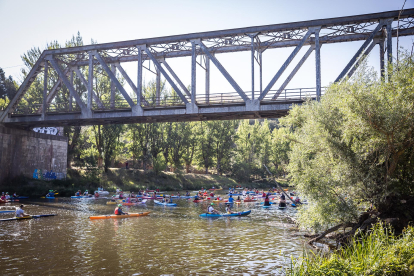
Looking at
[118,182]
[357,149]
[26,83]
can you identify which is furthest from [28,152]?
[357,149]

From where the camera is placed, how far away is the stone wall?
3697 cm

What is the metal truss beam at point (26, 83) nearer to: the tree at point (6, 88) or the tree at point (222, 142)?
the tree at point (6, 88)


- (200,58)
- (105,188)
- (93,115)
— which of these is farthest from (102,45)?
(105,188)

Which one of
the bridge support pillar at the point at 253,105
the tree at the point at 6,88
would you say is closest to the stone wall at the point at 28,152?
the tree at the point at 6,88

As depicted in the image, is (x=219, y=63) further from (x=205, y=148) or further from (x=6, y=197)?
(x=205, y=148)

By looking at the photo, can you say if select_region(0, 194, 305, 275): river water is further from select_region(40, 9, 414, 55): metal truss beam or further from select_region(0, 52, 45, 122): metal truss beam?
select_region(0, 52, 45, 122): metal truss beam

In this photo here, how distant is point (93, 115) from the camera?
3177cm

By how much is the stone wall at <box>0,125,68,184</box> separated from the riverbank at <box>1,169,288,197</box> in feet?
4.71

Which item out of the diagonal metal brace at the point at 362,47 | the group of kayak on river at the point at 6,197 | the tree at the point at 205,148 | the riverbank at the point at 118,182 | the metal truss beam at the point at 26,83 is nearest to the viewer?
the diagonal metal brace at the point at 362,47

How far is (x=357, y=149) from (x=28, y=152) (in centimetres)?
3839

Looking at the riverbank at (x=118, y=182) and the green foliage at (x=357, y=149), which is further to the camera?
the riverbank at (x=118, y=182)

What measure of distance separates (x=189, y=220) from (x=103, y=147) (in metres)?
33.2

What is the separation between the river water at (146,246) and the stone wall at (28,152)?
16529 millimetres

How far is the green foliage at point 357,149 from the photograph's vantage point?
41.2 feet
